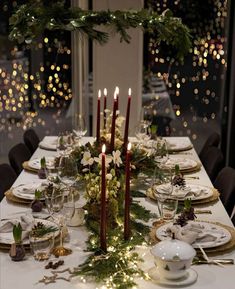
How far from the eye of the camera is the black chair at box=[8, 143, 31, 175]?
3612mm

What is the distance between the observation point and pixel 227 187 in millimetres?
2982

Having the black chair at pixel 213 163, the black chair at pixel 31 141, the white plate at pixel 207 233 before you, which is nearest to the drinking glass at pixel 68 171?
the white plate at pixel 207 233

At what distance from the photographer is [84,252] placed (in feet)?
6.64

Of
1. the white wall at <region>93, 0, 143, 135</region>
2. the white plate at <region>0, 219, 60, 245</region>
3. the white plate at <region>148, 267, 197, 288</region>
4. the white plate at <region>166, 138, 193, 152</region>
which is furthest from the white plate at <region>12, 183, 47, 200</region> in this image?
the white wall at <region>93, 0, 143, 135</region>

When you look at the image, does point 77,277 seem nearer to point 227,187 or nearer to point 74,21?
point 74,21

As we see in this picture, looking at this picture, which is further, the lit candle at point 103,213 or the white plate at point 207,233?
the white plate at point 207,233

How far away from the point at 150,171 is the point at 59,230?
3.17 feet

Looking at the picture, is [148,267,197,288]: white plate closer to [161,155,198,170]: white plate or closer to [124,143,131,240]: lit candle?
[124,143,131,240]: lit candle

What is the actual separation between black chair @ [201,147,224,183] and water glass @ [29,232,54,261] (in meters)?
1.77

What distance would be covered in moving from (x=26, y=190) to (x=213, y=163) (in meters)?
1.35

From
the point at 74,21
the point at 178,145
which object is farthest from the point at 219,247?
the point at 178,145

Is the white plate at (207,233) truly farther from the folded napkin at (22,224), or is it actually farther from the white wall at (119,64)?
the white wall at (119,64)

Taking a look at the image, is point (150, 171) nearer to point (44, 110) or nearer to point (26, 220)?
point (26, 220)

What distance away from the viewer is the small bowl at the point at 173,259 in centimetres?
177
